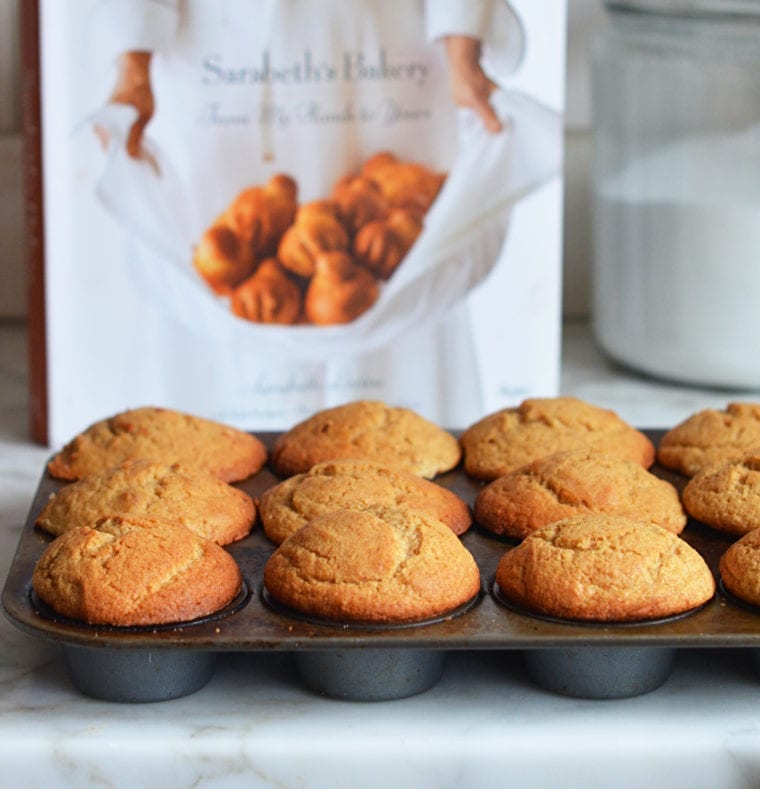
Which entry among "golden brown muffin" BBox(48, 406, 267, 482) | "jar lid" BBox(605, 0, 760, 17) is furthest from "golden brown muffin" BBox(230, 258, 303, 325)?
"jar lid" BBox(605, 0, 760, 17)

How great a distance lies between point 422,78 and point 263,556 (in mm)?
742

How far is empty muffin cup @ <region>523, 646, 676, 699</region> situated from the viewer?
1.07 meters

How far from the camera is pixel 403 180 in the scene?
1744 millimetres

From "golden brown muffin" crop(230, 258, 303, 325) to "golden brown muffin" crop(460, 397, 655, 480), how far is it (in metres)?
0.35

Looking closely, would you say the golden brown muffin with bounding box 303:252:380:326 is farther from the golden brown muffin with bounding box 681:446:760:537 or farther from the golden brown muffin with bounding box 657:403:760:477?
the golden brown muffin with bounding box 681:446:760:537

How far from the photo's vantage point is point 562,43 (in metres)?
1.73

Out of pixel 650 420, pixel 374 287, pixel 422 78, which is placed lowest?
pixel 650 420

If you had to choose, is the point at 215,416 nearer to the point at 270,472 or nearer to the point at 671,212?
the point at 270,472

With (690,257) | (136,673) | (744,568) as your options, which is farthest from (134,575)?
(690,257)

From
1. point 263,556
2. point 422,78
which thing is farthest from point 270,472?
point 422,78

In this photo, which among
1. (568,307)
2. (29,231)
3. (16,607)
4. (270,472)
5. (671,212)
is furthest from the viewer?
(568,307)

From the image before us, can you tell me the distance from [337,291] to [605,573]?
2.50ft

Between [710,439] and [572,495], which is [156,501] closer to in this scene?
[572,495]

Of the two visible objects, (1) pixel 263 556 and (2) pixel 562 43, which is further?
(2) pixel 562 43
